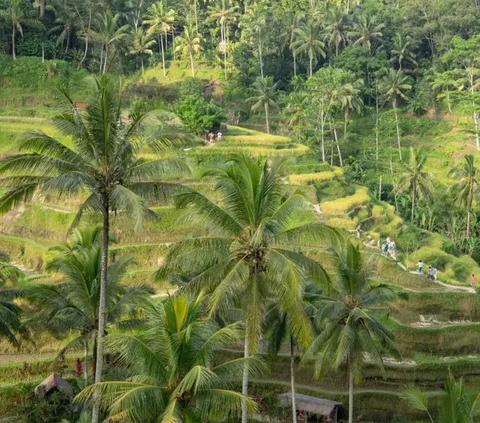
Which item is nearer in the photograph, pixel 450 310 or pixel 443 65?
pixel 450 310

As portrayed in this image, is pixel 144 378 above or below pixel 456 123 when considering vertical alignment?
below

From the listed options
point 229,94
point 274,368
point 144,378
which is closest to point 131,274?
point 274,368

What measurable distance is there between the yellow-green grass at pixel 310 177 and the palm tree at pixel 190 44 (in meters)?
27.9

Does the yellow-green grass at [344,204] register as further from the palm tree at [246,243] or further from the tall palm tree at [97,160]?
the tall palm tree at [97,160]

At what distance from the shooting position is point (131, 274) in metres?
32.1

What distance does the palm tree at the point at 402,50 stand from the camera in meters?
67.8

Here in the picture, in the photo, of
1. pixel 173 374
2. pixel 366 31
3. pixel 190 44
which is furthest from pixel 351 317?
pixel 366 31

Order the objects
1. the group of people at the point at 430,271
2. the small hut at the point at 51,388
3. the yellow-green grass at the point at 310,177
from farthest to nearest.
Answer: the yellow-green grass at the point at 310,177 → the group of people at the point at 430,271 → the small hut at the point at 51,388

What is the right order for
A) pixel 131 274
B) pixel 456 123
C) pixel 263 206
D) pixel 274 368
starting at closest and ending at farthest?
pixel 263 206 < pixel 274 368 < pixel 131 274 < pixel 456 123

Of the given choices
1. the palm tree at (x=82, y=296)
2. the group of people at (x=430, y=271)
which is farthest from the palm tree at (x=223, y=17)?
the palm tree at (x=82, y=296)

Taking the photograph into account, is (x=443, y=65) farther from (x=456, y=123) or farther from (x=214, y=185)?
(x=214, y=185)

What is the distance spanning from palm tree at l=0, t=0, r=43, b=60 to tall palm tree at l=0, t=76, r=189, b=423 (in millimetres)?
41750

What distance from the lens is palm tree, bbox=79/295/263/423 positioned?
47.5ft

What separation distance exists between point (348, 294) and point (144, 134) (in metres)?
8.89
